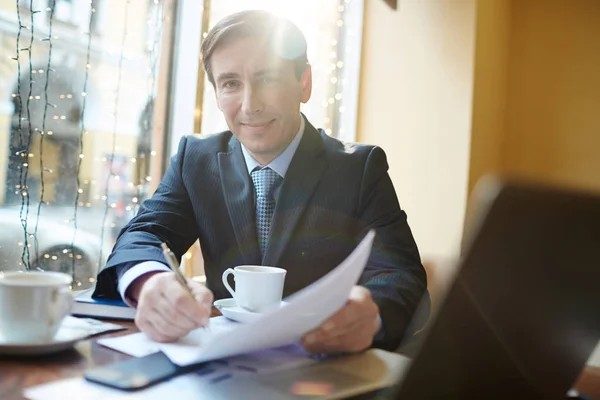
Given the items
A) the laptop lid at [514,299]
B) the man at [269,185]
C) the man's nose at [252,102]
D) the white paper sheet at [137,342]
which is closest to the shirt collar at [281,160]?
the man at [269,185]

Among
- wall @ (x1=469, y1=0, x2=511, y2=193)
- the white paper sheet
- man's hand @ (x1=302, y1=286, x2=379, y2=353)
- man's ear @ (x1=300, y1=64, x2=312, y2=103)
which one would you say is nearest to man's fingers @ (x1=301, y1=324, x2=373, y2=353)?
man's hand @ (x1=302, y1=286, x2=379, y2=353)

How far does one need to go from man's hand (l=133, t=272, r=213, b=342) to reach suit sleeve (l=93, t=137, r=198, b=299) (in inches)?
6.7

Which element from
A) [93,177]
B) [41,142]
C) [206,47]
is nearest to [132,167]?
[93,177]

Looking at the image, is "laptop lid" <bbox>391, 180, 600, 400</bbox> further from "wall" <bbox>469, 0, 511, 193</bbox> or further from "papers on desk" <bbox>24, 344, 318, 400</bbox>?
"wall" <bbox>469, 0, 511, 193</bbox>

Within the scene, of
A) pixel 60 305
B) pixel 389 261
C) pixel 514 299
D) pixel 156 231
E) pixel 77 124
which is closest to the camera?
pixel 514 299

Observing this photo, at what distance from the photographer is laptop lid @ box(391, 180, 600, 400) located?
1.22ft

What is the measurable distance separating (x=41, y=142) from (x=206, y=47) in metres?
0.68

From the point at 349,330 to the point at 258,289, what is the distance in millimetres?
185

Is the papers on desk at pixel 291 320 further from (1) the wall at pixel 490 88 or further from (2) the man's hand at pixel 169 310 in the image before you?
(1) the wall at pixel 490 88

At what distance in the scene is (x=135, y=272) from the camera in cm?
89

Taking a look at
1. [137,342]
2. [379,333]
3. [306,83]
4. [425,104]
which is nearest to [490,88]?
[425,104]

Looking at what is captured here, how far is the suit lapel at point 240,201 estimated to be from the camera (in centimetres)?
127

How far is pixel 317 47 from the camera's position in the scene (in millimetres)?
2844

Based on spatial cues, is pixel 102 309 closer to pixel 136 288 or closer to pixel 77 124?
pixel 136 288
